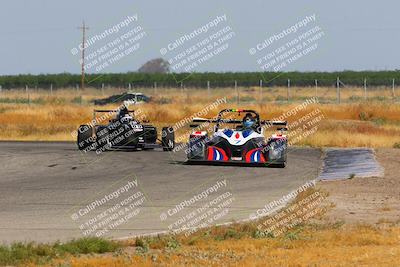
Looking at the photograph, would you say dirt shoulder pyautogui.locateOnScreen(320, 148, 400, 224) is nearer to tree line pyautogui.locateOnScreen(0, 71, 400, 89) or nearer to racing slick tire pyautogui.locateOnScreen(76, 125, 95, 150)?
racing slick tire pyautogui.locateOnScreen(76, 125, 95, 150)

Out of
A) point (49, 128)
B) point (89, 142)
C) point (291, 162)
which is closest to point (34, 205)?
point (291, 162)

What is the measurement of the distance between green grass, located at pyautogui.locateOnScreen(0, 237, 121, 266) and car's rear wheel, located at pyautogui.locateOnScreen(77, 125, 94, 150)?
18.7 meters

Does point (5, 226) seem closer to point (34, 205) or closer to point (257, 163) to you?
point (34, 205)

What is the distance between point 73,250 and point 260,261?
2.49 metres

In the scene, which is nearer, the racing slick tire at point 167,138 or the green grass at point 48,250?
the green grass at point 48,250

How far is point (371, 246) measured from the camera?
12344 mm

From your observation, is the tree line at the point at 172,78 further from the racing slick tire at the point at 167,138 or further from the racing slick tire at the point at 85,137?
the racing slick tire at the point at 85,137

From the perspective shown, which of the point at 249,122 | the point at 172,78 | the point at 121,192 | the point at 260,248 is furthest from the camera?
the point at 172,78

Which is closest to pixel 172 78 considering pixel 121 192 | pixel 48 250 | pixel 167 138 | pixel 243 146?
pixel 167 138

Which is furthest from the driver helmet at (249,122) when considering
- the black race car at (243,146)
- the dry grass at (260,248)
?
the dry grass at (260,248)

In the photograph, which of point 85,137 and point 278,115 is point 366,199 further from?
point 278,115

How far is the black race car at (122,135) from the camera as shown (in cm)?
3002

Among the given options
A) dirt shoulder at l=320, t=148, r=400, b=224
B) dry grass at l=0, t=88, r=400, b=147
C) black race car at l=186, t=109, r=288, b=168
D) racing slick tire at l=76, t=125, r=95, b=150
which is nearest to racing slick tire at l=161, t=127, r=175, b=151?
racing slick tire at l=76, t=125, r=95, b=150

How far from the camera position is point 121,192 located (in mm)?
19406
